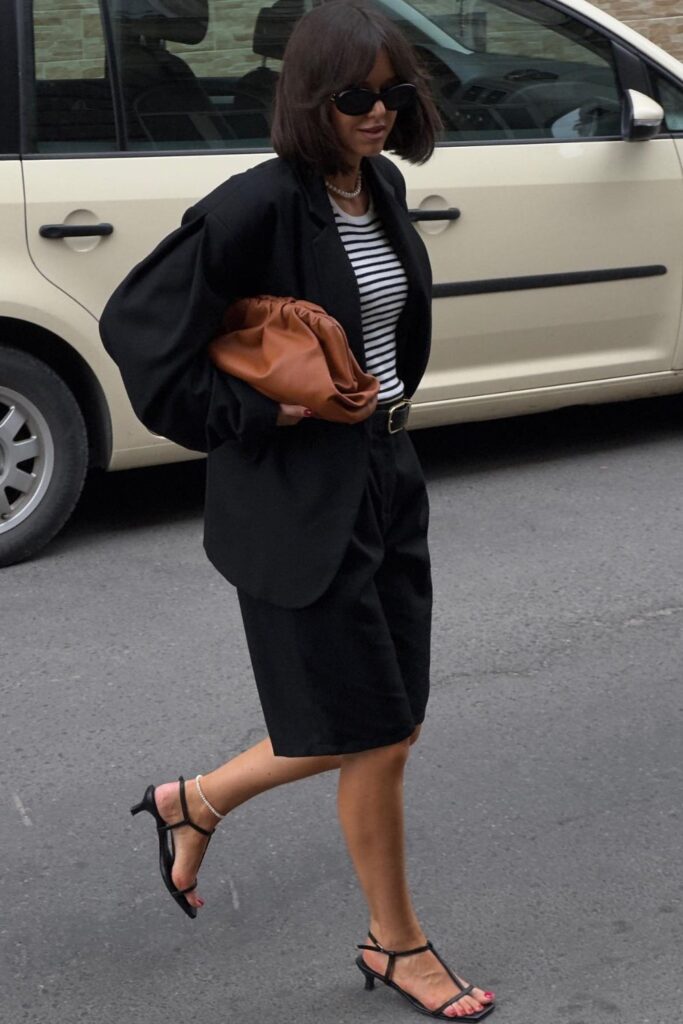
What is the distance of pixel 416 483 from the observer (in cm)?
279

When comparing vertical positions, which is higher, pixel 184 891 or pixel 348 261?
pixel 348 261

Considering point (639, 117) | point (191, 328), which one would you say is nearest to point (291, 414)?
point (191, 328)

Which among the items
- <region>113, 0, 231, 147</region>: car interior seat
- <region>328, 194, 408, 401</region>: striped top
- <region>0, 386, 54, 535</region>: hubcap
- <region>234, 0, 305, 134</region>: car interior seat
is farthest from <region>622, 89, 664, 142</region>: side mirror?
<region>328, 194, 408, 401</region>: striped top

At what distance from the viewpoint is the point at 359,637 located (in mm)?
2676

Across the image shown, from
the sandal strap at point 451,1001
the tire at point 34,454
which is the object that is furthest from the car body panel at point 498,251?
the sandal strap at point 451,1001

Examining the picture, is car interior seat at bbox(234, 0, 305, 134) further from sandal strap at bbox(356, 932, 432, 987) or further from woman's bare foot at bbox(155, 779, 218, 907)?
sandal strap at bbox(356, 932, 432, 987)

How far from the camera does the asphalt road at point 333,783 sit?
9.83 feet

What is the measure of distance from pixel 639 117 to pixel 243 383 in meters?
3.66

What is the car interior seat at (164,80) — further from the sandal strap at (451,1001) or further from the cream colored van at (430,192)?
the sandal strap at (451,1001)

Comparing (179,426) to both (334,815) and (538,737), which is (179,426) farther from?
(538,737)

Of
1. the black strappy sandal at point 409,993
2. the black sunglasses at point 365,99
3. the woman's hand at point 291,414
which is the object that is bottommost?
the black strappy sandal at point 409,993

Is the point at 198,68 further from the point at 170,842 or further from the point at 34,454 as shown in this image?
the point at 170,842

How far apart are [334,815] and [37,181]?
2340 mm

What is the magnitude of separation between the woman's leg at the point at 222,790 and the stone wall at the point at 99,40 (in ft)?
9.10
